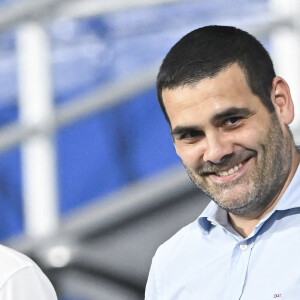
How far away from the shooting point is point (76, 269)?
8.01 ft

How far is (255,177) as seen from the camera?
1387 mm

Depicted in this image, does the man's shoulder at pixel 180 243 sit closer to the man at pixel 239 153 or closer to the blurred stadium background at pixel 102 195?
the man at pixel 239 153

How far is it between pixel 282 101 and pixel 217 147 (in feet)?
0.53

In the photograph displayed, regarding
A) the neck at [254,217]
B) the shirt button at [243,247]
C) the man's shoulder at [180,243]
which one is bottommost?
the shirt button at [243,247]

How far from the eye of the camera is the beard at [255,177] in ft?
4.55

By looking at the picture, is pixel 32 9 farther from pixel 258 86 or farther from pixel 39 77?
pixel 258 86

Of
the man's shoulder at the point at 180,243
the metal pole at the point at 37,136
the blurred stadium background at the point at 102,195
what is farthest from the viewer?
the metal pole at the point at 37,136

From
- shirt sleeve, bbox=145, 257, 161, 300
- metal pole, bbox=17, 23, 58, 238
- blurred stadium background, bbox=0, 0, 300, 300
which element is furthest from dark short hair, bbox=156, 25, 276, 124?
metal pole, bbox=17, 23, 58, 238

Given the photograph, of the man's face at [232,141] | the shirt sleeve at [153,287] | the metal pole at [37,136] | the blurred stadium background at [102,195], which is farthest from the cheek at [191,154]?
the metal pole at [37,136]

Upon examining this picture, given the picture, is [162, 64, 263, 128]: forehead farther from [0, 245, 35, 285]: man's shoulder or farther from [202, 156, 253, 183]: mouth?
[0, 245, 35, 285]: man's shoulder

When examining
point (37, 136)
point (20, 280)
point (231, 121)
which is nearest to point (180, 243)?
point (231, 121)

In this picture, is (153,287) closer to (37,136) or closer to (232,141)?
(232,141)

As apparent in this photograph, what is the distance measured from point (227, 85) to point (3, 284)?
19.4 inches

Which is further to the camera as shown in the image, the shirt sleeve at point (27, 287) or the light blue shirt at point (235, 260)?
the light blue shirt at point (235, 260)
